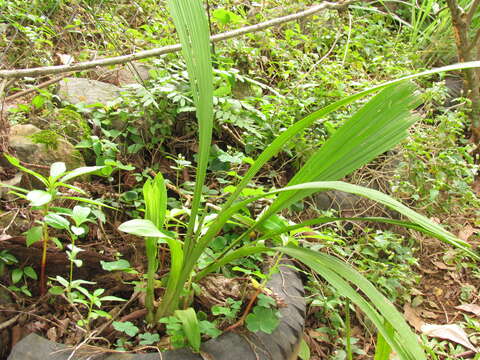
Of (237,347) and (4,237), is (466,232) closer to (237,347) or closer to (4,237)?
(237,347)

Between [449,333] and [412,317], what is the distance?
13cm

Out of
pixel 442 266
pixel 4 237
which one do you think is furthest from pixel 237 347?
pixel 442 266

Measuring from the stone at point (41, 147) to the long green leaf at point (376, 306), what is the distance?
91 centimetres

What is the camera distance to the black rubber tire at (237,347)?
85cm

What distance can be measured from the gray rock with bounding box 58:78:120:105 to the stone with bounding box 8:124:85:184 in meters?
0.30

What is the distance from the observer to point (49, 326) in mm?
1024

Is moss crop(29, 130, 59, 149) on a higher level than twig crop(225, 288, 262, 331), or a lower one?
higher

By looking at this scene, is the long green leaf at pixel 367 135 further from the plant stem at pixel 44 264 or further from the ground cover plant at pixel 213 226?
the plant stem at pixel 44 264

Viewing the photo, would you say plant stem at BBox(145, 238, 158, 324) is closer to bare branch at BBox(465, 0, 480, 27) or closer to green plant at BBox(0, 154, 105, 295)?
green plant at BBox(0, 154, 105, 295)

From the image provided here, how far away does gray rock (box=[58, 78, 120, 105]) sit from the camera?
5.46ft

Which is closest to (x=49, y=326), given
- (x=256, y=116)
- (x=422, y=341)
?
(x=256, y=116)

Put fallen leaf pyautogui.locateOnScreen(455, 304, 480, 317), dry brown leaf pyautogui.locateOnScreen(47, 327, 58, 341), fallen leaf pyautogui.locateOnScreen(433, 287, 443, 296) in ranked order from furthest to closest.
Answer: fallen leaf pyautogui.locateOnScreen(433, 287, 443, 296) < fallen leaf pyautogui.locateOnScreen(455, 304, 480, 317) < dry brown leaf pyautogui.locateOnScreen(47, 327, 58, 341)

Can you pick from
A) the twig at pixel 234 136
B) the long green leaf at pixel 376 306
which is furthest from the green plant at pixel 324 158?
the twig at pixel 234 136

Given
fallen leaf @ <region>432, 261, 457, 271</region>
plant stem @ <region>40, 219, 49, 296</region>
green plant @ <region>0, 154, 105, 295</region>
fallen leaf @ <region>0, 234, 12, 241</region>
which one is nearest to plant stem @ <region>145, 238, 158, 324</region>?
green plant @ <region>0, 154, 105, 295</region>
